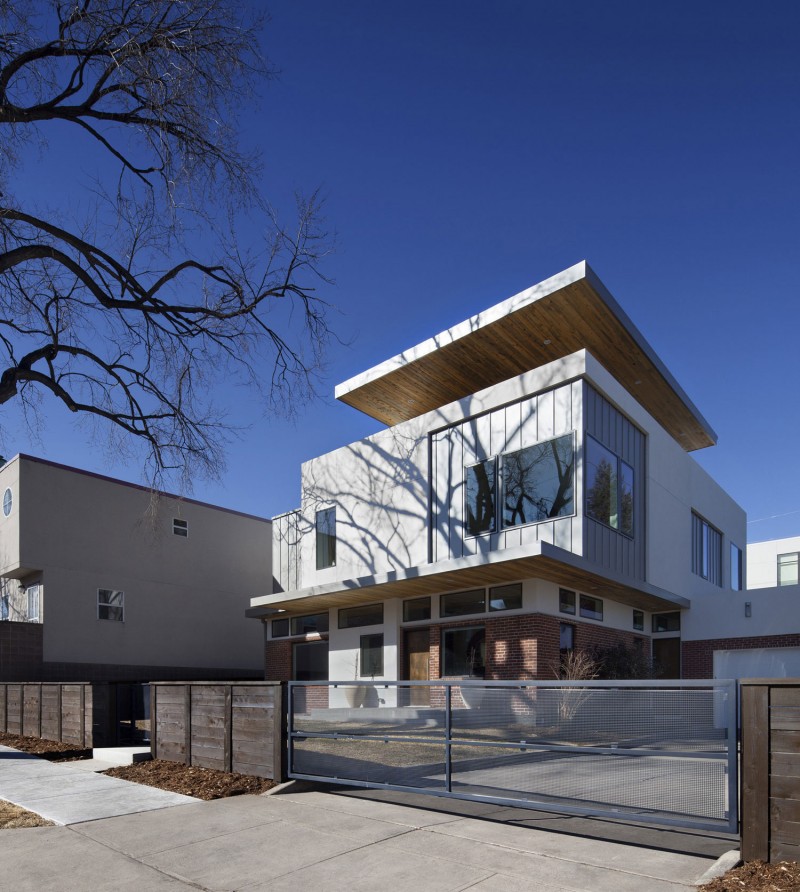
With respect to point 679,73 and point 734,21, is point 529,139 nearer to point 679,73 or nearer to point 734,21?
point 679,73

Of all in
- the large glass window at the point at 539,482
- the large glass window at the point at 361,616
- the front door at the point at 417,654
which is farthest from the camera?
the large glass window at the point at 361,616

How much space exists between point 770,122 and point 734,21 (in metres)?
2.12

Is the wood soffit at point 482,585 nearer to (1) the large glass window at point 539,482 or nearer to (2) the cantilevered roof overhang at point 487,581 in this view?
(2) the cantilevered roof overhang at point 487,581

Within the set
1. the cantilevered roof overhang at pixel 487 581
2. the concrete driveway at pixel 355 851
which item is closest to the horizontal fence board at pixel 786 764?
the concrete driveway at pixel 355 851

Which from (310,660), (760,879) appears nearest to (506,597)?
(310,660)

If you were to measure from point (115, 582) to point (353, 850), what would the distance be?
2127cm

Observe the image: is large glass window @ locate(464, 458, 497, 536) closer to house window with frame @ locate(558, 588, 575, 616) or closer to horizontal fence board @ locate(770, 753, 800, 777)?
house window with frame @ locate(558, 588, 575, 616)

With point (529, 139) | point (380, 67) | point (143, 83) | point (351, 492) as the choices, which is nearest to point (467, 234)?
point (529, 139)

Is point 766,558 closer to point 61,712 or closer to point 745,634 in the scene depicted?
point 745,634

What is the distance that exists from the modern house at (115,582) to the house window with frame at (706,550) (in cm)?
1562

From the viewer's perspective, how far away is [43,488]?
23.9 metres

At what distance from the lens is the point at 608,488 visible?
17.6 metres

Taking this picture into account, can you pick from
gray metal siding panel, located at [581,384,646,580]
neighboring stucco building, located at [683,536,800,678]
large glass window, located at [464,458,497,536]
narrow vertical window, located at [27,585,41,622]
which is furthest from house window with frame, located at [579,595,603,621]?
narrow vertical window, located at [27,585,41,622]

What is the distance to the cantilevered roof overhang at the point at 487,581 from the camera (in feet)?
50.0
